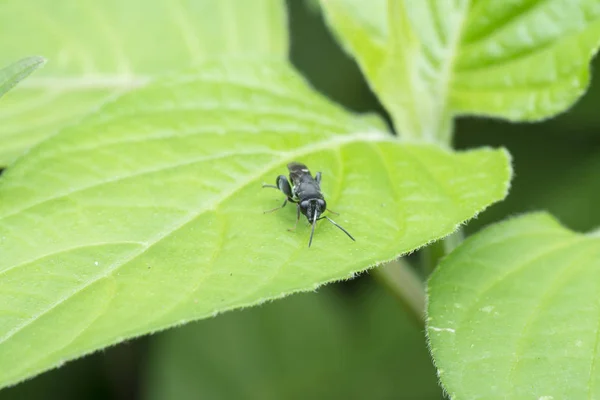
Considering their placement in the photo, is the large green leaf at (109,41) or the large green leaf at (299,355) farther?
the large green leaf at (299,355)

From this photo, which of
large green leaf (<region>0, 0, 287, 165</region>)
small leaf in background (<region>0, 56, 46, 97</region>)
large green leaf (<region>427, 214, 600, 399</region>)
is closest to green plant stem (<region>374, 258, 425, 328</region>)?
large green leaf (<region>427, 214, 600, 399</region>)

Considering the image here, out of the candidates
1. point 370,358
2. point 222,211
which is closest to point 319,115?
point 222,211

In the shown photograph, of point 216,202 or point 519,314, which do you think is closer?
point 519,314

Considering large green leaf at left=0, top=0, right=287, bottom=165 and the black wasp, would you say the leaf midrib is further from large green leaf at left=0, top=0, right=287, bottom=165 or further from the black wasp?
large green leaf at left=0, top=0, right=287, bottom=165

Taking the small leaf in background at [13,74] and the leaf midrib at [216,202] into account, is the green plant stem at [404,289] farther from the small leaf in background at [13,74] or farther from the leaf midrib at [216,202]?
the small leaf in background at [13,74]

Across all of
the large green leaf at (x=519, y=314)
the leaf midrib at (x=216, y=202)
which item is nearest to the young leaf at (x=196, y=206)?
the leaf midrib at (x=216, y=202)

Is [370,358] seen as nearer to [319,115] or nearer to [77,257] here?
[319,115]

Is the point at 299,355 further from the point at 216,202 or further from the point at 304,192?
the point at 216,202

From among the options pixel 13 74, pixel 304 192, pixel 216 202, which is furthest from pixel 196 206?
pixel 13 74
